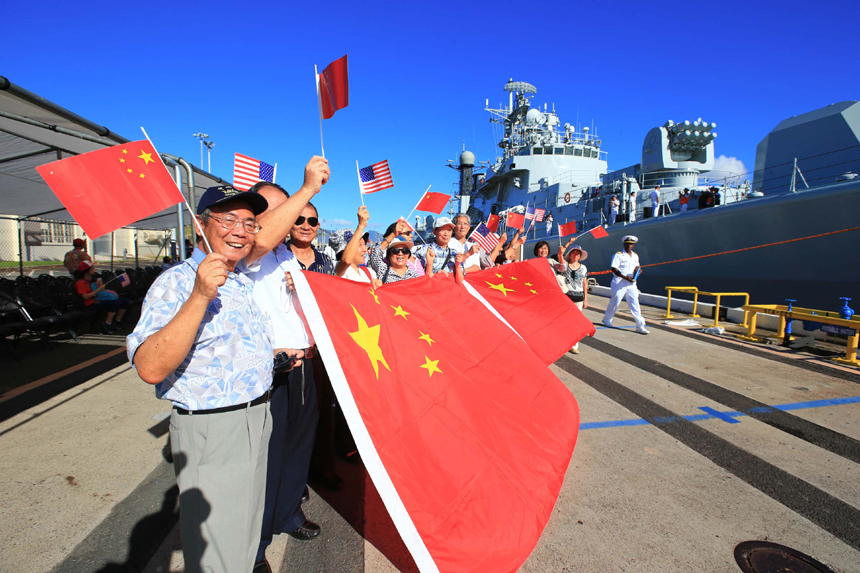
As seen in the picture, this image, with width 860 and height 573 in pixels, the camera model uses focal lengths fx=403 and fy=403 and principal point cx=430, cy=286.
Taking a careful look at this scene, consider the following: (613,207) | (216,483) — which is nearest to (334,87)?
(216,483)

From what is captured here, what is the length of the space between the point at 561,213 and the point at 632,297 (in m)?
14.8

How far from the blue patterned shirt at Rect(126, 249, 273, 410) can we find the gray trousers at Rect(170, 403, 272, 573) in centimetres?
8

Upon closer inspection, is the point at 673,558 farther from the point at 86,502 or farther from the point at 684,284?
the point at 684,284

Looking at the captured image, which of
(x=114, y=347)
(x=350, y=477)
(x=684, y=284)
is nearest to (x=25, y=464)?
(x=350, y=477)

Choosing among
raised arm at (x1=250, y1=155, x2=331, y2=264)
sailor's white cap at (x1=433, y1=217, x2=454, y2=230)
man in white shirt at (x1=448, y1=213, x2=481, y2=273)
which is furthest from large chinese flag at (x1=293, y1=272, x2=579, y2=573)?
man in white shirt at (x1=448, y1=213, x2=481, y2=273)

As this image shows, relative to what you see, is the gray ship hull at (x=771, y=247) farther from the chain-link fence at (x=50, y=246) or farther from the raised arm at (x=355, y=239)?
the chain-link fence at (x=50, y=246)

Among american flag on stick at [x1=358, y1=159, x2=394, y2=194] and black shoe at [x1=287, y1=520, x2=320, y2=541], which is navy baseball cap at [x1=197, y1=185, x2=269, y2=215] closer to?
black shoe at [x1=287, y1=520, x2=320, y2=541]

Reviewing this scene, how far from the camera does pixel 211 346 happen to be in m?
1.54

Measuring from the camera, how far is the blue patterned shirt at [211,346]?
143cm

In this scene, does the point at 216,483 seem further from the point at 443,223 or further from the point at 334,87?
the point at 443,223

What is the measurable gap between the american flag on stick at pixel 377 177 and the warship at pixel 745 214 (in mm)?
6944

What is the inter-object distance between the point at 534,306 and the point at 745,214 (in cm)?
1159

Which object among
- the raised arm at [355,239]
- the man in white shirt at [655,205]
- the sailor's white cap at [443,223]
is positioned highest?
the man in white shirt at [655,205]

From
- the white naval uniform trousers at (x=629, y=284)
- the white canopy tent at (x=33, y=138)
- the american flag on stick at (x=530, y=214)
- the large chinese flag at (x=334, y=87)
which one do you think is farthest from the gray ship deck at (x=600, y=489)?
the american flag on stick at (x=530, y=214)
